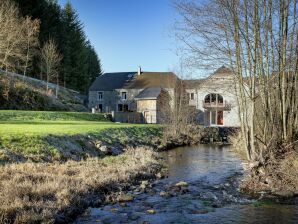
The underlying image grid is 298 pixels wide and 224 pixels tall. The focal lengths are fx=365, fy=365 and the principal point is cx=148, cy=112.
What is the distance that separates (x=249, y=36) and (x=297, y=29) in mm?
1989

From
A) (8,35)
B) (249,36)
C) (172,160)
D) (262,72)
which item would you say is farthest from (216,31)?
(8,35)

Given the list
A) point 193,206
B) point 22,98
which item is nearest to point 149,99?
point 22,98

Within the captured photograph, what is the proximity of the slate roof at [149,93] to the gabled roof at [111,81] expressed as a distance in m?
7.27

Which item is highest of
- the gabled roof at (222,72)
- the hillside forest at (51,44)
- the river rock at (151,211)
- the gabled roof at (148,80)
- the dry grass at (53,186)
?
the hillside forest at (51,44)

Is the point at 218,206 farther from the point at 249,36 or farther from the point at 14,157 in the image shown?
the point at 14,157

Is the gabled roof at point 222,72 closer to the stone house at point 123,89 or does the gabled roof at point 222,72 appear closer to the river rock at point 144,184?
the river rock at point 144,184

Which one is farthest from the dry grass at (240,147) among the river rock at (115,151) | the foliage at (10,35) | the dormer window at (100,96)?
the dormer window at (100,96)

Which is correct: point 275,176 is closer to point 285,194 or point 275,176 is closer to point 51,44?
point 285,194

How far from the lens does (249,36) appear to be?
541 inches

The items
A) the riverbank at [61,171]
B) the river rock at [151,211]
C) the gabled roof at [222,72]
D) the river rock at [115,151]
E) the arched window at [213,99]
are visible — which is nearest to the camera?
the riverbank at [61,171]

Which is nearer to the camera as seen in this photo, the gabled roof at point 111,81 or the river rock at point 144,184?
the river rock at point 144,184

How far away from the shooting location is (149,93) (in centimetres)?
5859

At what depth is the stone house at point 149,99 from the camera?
55094 mm

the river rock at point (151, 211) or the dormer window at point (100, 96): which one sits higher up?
the dormer window at point (100, 96)
